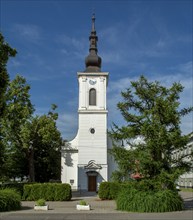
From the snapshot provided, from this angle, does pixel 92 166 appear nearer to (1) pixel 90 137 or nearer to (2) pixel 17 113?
(1) pixel 90 137

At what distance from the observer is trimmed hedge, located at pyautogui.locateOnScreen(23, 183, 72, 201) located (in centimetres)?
3064

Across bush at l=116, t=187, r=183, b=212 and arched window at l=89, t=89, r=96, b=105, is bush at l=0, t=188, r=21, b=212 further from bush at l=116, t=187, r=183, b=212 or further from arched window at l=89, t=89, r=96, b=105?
arched window at l=89, t=89, r=96, b=105

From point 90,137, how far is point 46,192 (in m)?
17.9

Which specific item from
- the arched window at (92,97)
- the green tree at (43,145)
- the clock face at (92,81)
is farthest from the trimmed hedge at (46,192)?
the clock face at (92,81)

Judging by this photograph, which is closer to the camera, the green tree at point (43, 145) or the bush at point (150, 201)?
the bush at point (150, 201)

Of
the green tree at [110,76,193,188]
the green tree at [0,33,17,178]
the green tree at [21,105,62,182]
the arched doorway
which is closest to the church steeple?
the green tree at [21,105,62,182]

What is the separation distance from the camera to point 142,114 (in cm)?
2195

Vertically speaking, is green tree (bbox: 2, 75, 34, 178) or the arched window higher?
the arched window

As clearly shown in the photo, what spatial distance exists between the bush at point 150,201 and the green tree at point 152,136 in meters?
0.75

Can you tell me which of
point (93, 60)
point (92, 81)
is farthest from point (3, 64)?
point (93, 60)

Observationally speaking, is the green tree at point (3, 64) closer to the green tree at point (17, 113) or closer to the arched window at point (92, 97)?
the green tree at point (17, 113)

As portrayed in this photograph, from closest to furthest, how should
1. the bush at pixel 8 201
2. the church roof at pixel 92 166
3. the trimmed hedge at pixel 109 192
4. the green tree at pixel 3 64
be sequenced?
the green tree at pixel 3 64
the bush at pixel 8 201
the trimmed hedge at pixel 109 192
the church roof at pixel 92 166

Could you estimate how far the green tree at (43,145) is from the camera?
38.7 m

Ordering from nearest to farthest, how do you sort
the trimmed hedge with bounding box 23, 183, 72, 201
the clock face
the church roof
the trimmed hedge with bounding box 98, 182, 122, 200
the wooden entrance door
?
1. the trimmed hedge with bounding box 23, 183, 72, 201
2. the trimmed hedge with bounding box 98, 182, 122, 200
3. the wooden entrance door
4. the church roof
5. the clock face
